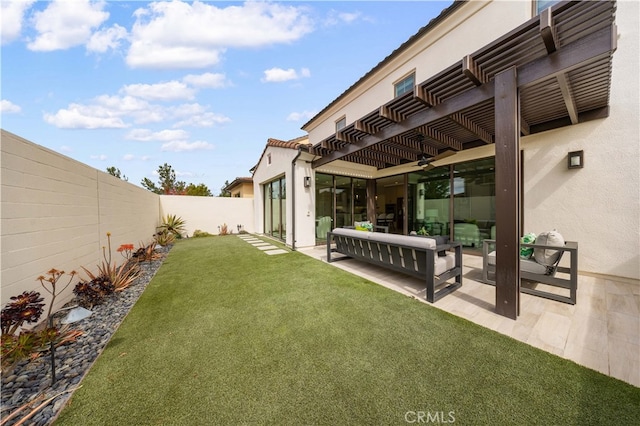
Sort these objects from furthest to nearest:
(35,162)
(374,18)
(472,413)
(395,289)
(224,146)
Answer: (224,146)
(374,18)
(395,289)
(35,162)
(472,413)

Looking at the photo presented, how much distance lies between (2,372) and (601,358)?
5.83m

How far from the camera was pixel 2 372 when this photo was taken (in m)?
2.09

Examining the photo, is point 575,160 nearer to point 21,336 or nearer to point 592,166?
point 592,166

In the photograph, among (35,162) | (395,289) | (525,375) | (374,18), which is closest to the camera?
(525,375)

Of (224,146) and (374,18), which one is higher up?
(374,18)

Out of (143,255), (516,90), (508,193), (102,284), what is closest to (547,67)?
(516,90)

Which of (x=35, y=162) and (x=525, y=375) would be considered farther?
(x=35, y=162)

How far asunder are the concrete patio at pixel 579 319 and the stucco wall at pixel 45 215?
517 centimetres

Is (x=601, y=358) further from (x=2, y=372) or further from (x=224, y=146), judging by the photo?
(x=224, y=146)

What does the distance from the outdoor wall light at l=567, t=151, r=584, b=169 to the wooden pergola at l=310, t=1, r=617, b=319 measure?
2.17 feet

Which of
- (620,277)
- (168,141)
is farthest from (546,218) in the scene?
(168,141)

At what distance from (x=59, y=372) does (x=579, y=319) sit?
604 cm

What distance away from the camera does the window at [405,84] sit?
23.5 ft

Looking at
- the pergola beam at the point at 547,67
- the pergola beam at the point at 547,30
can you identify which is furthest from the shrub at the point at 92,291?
the pergola beam at the point at 547,30
